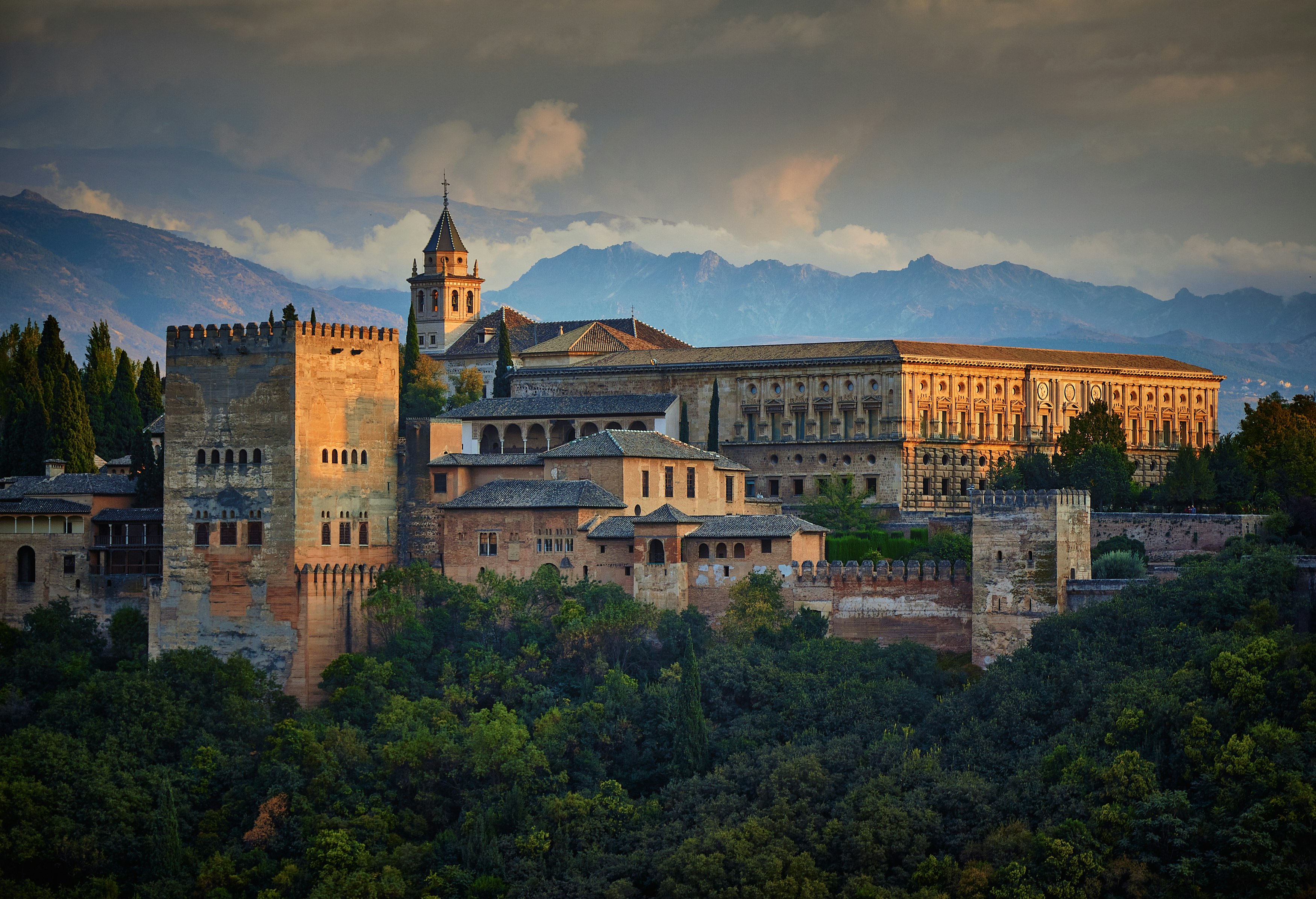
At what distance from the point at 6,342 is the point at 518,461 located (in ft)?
107

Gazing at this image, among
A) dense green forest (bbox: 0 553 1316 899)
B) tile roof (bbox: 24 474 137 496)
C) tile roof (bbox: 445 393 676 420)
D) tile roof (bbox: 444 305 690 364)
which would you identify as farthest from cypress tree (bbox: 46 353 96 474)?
tile roof (bbox: 444 305 690 364)

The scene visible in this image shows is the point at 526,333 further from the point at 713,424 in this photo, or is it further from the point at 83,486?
the point at 83,486

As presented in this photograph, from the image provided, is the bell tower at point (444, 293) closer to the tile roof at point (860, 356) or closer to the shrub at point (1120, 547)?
the tile roof at point (860, 356)

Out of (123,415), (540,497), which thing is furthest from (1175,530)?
(123,415)

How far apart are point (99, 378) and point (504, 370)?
17188mm

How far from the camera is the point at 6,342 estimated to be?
82250 millimetres

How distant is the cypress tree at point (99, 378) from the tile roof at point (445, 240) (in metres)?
20.8

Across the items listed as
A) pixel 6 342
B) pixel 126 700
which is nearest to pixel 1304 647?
pixel 126 700

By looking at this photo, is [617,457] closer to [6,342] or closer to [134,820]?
[134,820]

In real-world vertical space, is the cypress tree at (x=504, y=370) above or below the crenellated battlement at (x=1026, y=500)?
above

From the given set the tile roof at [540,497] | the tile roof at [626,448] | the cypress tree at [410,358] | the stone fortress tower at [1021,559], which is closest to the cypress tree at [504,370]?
the cypress tree at [410,358]

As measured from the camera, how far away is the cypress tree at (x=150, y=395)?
253 ft

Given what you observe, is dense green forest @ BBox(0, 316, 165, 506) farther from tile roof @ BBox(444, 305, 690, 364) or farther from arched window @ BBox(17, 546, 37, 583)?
tile roof @ BBox(444, 305, 690, 364)

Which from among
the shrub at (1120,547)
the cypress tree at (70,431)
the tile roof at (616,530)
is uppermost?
the cypress tree at (70,431)
